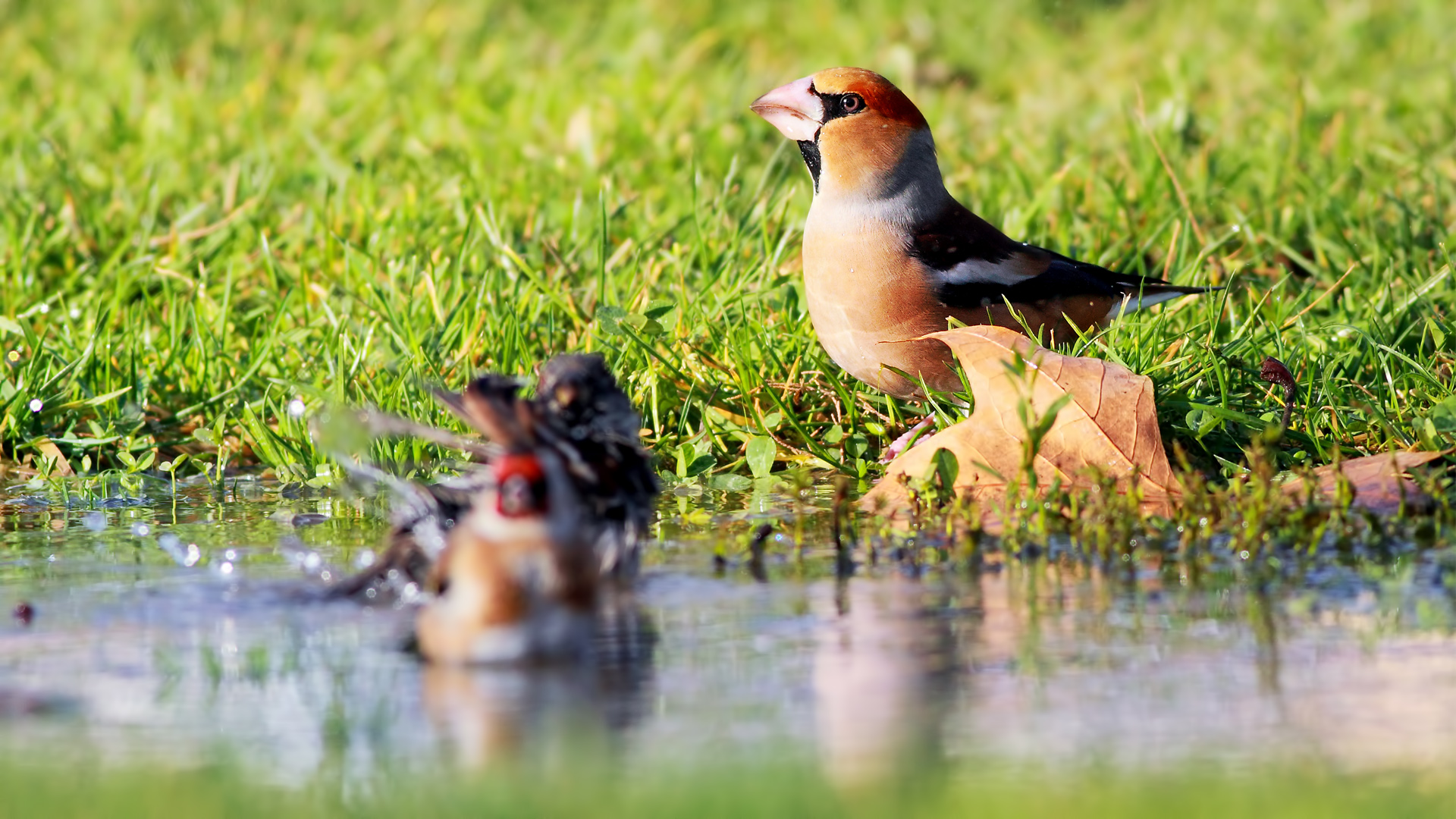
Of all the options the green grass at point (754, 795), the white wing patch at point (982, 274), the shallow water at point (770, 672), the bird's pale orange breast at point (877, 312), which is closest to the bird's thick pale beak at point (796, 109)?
the bird's pale orange breast at point (877, 312)

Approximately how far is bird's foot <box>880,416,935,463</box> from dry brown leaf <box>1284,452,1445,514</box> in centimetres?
105

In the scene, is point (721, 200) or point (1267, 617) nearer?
point (1267, 617)

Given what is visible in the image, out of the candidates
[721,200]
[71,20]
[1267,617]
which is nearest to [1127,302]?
[721,200]

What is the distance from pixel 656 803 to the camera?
264cm

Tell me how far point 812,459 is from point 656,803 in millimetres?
2865

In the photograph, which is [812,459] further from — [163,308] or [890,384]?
[163,308]

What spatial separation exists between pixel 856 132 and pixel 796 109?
0.77ft

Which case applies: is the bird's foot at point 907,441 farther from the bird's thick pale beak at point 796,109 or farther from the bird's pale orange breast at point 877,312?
the bird's thick pale beak at point 796,109

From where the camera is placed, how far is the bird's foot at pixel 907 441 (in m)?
5.29

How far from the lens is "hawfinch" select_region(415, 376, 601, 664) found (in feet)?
11.0

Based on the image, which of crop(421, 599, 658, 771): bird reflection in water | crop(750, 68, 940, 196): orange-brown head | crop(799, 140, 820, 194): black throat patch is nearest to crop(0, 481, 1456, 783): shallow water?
crop(421, 599, 658, 771): bird reflection in water

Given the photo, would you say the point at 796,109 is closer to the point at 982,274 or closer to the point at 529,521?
the point at 982,274

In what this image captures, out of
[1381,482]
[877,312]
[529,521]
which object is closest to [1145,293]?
[877,312]

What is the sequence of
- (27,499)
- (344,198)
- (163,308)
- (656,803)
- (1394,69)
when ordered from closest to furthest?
(656,803), (27,499), (163,308), (344,198), (1394,69)
